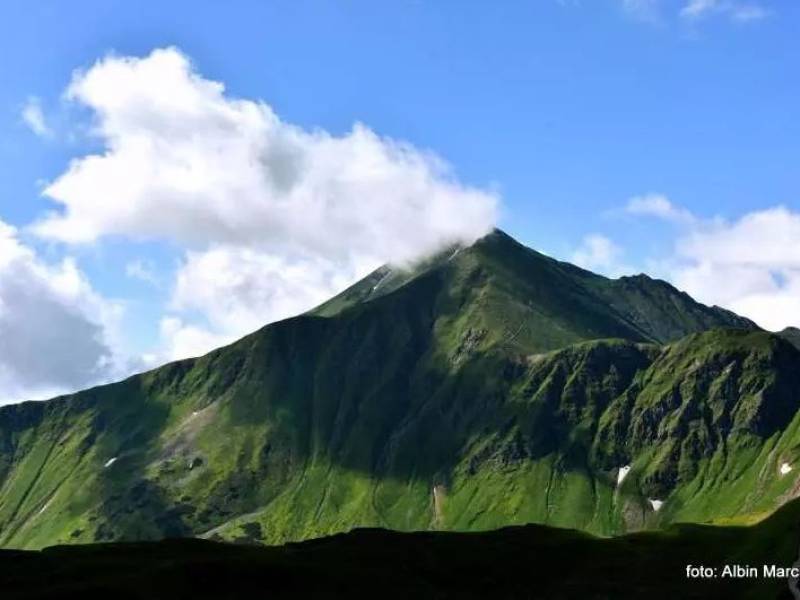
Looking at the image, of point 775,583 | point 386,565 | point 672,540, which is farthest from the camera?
point 672,540

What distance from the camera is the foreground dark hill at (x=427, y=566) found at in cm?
11306

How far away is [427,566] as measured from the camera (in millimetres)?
134000

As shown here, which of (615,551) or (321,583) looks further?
(615,551)

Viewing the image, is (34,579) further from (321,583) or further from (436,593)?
(436,593)

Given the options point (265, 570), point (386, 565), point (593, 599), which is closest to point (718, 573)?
point (593, 599)

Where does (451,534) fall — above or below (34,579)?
above

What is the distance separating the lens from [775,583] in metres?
100

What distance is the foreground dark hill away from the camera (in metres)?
113

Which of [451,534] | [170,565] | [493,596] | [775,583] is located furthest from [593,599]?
[170,565]

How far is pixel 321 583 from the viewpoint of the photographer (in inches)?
4734

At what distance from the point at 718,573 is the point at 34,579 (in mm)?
89481

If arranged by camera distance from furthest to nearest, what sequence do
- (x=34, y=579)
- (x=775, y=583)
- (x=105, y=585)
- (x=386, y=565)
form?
(x=386, y=565) < (x=34, y=579) < (x=105, y=585) < (x=775, y=583)

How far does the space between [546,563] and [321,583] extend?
35547 mm

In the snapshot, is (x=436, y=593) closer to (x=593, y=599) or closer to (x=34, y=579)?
(x=593, y=599)
